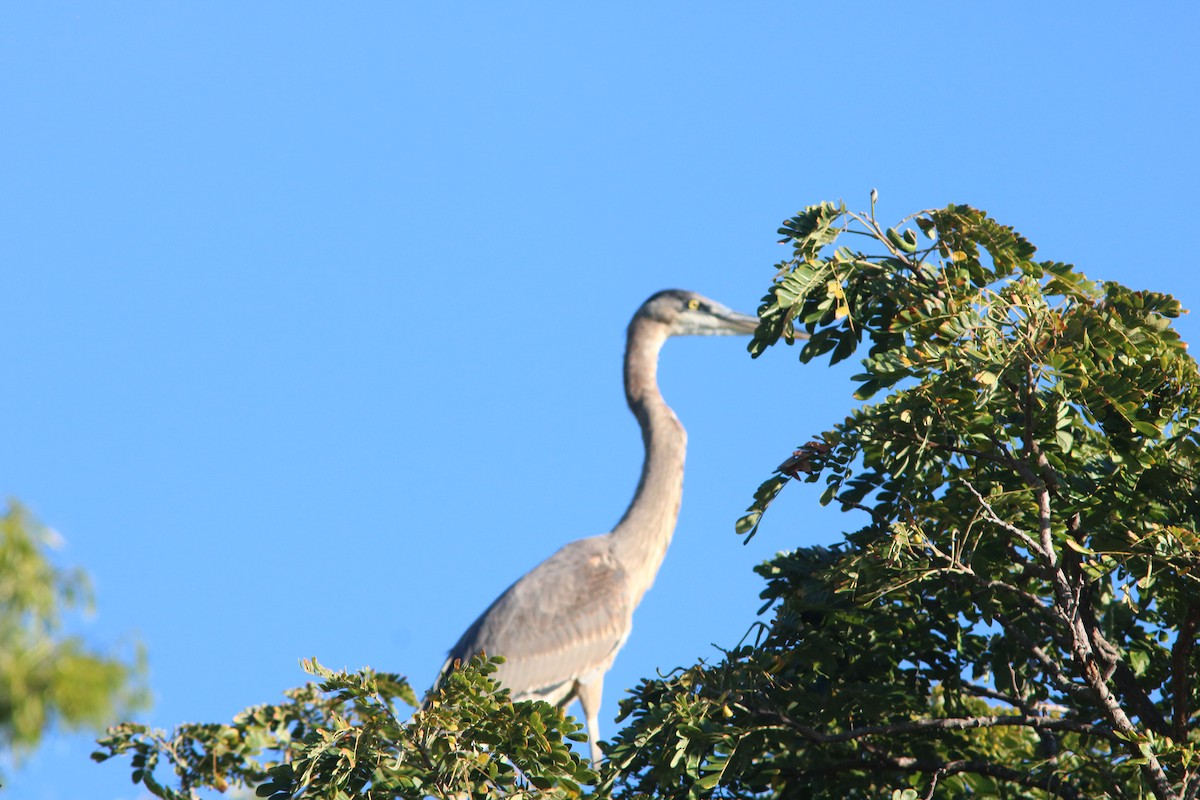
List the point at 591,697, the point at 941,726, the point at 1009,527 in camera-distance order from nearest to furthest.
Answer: the point at 1009,527
the point at 941,726
the point at 591,697

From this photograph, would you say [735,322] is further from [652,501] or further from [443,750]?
[443,750]

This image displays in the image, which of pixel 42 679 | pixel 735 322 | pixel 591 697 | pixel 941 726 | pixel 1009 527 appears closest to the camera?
pixel 42 679

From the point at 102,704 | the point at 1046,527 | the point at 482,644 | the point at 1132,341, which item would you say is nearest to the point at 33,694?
the point at 102,704

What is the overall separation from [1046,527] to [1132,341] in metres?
0.65

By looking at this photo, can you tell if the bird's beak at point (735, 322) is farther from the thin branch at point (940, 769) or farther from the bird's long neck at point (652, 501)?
the thin branch at point (940, 769)

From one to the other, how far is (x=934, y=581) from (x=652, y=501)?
239 inches

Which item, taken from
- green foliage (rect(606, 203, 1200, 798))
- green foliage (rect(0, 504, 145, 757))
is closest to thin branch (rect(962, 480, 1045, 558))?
green foliage (rect(606, 203, 1200, 798))

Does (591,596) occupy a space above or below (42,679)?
above

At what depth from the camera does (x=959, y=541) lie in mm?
3686

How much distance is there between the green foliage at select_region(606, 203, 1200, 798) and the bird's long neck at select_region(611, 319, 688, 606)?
19.1 ft

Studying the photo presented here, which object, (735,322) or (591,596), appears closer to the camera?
(591,596)

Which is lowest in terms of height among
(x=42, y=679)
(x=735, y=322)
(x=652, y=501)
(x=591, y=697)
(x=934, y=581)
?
(x=42, y=679)

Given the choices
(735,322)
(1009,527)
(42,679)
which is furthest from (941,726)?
(735,322)

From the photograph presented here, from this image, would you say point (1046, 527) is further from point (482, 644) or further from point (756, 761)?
point (482, 644)
